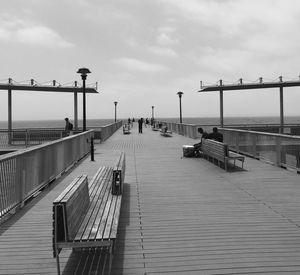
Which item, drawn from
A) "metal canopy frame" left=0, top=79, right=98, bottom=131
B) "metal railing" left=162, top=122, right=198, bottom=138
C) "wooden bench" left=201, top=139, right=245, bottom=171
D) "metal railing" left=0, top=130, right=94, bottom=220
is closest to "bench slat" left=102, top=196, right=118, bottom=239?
"metal railing" left=0, top=130, right=94, bottom=220

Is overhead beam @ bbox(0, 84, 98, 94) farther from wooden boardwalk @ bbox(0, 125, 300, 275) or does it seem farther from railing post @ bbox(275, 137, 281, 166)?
wooden boardwalk @ bbox(0, 125, 300, 275)

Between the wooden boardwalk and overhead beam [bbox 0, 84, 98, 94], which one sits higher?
overhead beam [bbox 0, 84, 98, 94]

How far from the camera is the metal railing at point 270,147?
467 inches

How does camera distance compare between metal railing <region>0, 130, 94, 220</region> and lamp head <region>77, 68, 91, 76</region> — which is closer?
metal railing <region>0, 130, 94, 220</region>

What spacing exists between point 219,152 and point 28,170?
6467mm

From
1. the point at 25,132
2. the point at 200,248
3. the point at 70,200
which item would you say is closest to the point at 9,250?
the point at 70,200

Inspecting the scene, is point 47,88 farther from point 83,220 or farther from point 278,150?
point 83,220

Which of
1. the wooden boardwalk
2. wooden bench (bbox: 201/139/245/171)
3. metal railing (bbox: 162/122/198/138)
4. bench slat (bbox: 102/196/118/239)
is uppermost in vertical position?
metal railing (bbox: 162/122/198/138)

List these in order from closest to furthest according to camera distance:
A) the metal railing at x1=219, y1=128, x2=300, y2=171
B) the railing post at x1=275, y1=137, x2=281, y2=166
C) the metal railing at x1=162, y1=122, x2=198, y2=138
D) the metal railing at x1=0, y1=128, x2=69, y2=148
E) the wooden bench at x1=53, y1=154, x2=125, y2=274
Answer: the wooden bench at x1=53, y1=154, x2=125, y2=274, the metal railing at x1=219, y1=128, x2=300, y2=171, the railing post at x1=275, y1=137, x2=281, y2=166, the metal railing at x1=0, y1=128, x2=69, y2=148, the metal railing at x1=162, y1=122, x2=198, y2=138

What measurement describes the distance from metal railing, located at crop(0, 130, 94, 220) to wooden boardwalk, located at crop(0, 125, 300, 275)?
259mm

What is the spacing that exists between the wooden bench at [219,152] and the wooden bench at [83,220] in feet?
21.0

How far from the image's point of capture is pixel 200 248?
5297 millimetres

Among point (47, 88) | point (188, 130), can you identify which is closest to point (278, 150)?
point (188, 130)

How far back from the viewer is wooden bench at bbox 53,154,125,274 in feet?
14.3
